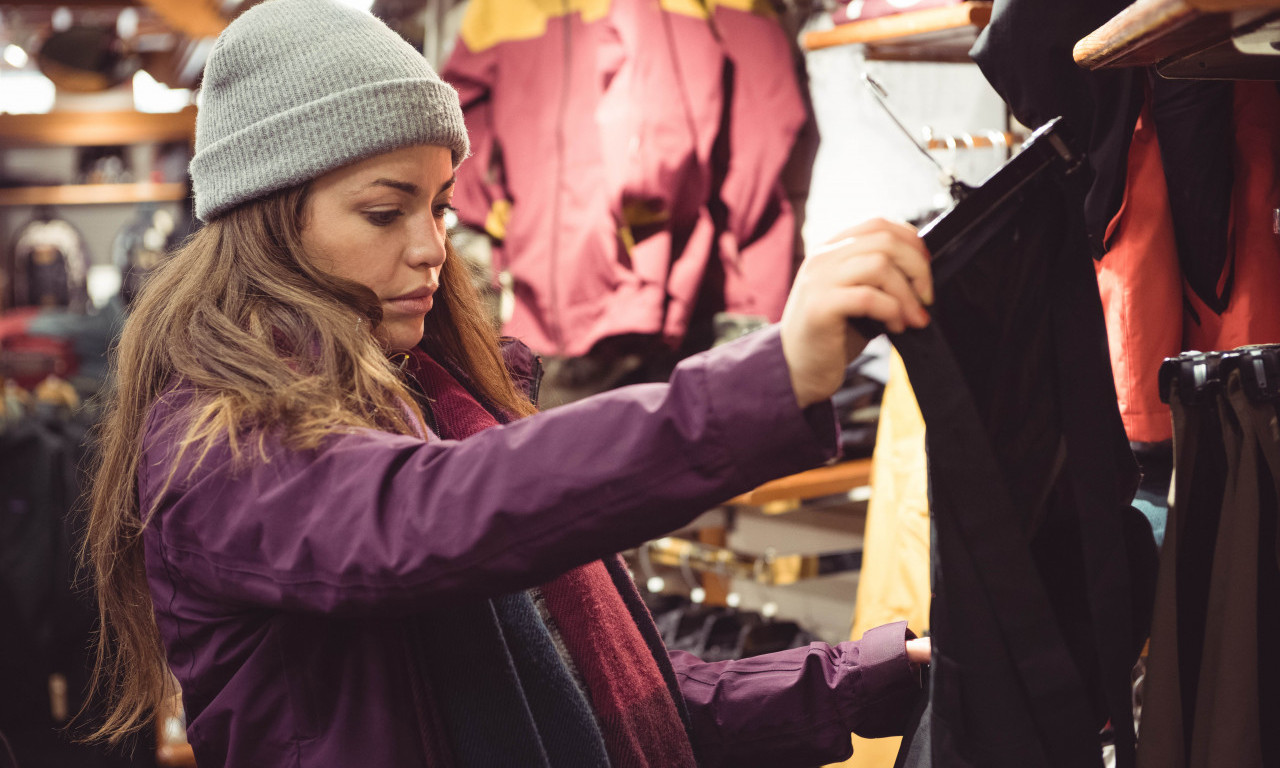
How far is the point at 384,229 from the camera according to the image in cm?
100

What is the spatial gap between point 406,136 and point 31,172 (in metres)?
5.52

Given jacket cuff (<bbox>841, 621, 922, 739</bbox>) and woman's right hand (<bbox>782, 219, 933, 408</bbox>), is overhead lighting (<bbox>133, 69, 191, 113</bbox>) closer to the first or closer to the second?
jacket cuff (<bbox>841, 621, 922, 739</bbox>)

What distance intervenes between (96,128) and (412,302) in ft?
15.4

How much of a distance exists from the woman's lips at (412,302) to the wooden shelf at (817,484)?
41.1 inches

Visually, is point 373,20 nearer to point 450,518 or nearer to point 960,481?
point 450,518

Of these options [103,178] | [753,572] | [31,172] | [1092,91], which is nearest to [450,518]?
[1092,91]

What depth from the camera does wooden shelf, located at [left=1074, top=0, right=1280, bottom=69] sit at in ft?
2.29

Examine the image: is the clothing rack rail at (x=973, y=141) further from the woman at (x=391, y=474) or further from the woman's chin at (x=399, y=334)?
the woman's chin at (x=399, y=334)

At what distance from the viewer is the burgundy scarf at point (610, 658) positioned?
1.01 metres

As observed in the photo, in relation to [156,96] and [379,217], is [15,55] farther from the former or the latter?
[379,217]

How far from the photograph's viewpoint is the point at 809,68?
7.95ft

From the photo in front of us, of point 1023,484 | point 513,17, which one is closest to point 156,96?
point 513,17

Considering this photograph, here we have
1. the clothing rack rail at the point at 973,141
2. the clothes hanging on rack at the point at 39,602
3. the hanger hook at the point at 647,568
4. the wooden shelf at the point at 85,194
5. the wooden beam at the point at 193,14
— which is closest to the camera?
the clothing rack rail at the point at 973,141

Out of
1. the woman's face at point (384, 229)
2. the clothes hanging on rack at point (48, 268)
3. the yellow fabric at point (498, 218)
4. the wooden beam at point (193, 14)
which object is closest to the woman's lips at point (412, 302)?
the woman's face at point (384, 229)
